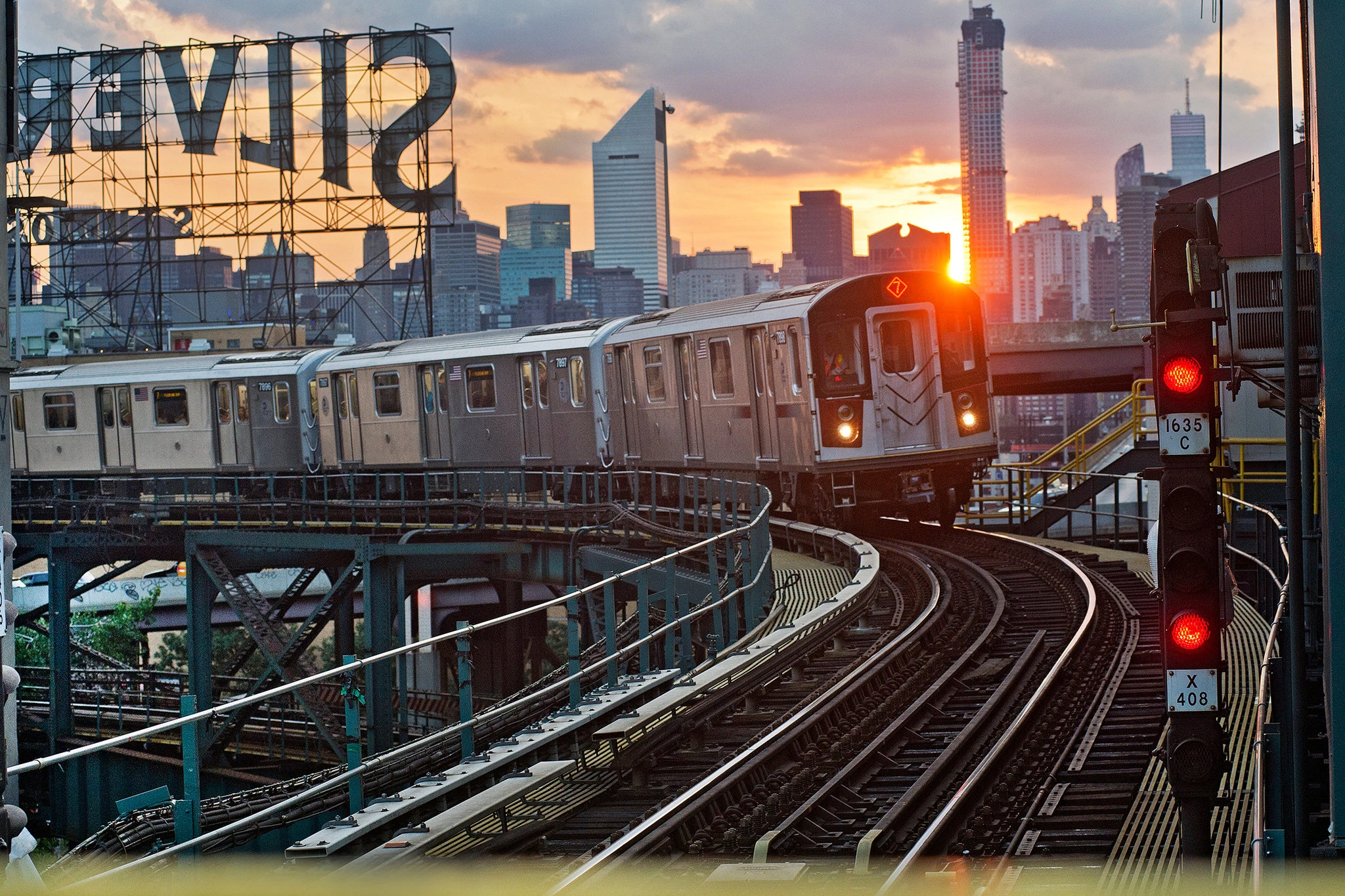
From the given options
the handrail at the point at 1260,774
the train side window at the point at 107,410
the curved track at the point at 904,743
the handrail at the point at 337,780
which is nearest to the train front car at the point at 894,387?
the curved track at the point at 904,743

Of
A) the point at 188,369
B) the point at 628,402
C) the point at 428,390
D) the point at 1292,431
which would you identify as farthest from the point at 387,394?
the point at 1292,431

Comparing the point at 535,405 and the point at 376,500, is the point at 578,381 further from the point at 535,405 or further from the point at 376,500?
the point at 376,500

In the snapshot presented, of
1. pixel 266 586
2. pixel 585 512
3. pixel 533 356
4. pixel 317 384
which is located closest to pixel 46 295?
pixel 266 586

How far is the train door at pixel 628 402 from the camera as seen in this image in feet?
84.8

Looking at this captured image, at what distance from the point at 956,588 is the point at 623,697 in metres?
6.70

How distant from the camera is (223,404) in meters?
34.2

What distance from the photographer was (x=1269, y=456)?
2539 centimetres

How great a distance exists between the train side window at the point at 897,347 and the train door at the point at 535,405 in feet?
30.3

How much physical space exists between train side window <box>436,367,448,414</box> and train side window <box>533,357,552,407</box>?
2.41 meters

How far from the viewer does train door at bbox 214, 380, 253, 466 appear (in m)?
34.1

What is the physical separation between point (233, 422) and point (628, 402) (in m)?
12.3

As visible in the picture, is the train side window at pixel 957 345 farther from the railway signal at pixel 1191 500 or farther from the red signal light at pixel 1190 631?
the red signal light at pixel 1190 631

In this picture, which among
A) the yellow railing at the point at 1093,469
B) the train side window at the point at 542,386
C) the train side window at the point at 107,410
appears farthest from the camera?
the train side window at the point at 107,410

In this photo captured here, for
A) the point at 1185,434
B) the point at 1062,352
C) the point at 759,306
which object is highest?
the point at 759,306
